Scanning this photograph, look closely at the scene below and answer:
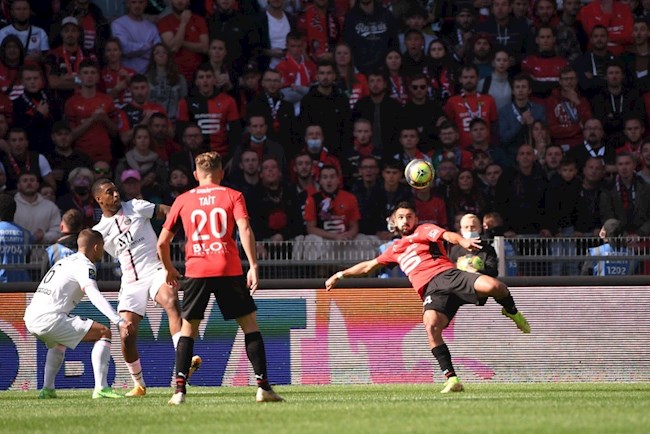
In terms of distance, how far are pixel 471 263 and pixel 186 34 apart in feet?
22.5

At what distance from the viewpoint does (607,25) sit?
788 inches

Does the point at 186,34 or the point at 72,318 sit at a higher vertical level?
the point at 186,34

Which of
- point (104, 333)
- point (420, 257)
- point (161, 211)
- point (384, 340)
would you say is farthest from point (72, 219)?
point (420, 257)

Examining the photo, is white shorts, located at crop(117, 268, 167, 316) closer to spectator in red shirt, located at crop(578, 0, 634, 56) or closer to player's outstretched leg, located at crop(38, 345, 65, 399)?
player's outstretched leg, located at crop(38, 345, 65, 399)

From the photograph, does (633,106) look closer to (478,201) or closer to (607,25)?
(607,25)

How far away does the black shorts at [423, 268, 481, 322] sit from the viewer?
12.0 metres

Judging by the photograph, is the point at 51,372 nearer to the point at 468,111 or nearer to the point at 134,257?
the point at 134,257

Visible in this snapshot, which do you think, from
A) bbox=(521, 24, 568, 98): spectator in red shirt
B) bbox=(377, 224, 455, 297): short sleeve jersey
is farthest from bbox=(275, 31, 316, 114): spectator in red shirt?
bbox=(377, 224, 455, 297): short sleeve jersey

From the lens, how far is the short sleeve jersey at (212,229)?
1045 centimetres

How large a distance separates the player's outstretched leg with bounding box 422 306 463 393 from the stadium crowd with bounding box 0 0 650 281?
3697 mm

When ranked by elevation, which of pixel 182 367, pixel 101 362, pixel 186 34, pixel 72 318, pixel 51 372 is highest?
pixel 186 34

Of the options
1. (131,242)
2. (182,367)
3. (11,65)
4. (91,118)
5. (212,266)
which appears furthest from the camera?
(11,65)

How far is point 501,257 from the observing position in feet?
46.5

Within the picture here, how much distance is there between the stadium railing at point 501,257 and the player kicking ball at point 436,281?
182 cm
